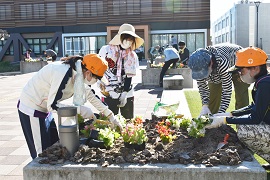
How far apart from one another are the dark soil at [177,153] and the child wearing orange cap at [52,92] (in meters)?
0.53

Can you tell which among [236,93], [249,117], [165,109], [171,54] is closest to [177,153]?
[249,117]

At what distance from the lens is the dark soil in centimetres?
301

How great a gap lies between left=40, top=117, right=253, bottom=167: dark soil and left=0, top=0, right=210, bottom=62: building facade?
1335 inches

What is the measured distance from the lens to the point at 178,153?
326cm

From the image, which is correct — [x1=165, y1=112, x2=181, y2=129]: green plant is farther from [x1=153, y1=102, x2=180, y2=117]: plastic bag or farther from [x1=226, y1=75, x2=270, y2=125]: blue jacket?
[x1=226, y1=75, x2=270, y2=125]: blue jacket

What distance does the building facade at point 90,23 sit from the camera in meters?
38.7

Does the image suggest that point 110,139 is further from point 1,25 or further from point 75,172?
point 1,25

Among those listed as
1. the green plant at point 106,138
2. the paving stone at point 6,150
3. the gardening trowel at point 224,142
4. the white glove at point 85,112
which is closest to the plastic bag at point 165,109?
the white glove at point 85,112

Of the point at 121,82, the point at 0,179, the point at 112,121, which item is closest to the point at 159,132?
the point at 112,121

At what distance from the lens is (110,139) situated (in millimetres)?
3445

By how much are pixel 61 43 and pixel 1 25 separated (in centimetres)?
836

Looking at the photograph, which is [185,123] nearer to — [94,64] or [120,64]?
[120,64]

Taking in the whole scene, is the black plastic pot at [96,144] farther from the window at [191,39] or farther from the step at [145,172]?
the window at [191,39]

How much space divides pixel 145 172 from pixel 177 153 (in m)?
0.46
